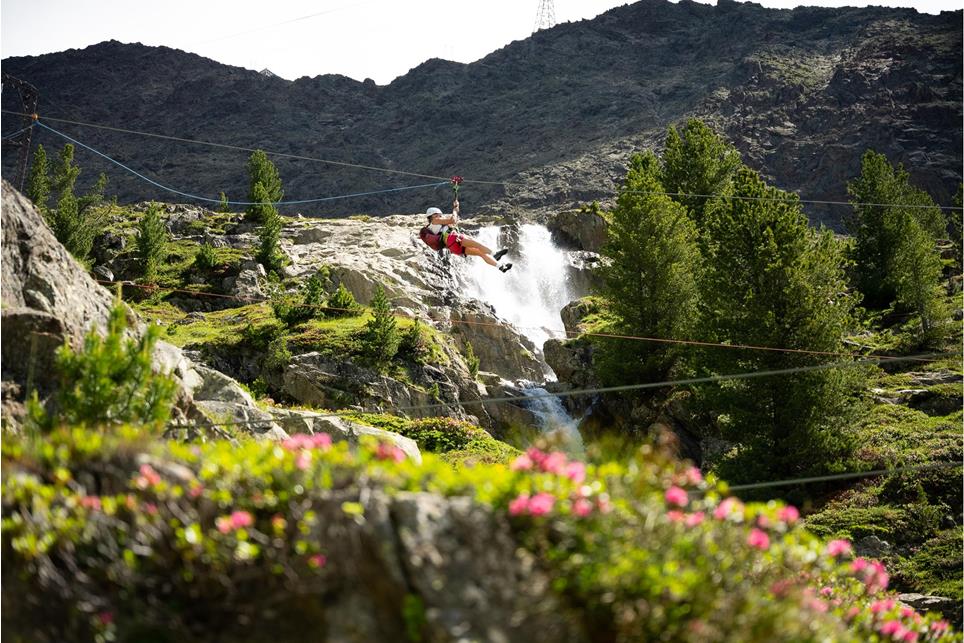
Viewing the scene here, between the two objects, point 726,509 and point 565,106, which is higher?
point 565,106

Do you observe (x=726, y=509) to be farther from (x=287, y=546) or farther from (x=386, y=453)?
(x=287, y=546)

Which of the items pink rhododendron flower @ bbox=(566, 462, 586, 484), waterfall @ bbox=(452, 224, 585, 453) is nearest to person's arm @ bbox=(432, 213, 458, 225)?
pink rhododendron flower @ bbox=(566, 462, 586, 484)

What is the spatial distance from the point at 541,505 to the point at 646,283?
22.8m

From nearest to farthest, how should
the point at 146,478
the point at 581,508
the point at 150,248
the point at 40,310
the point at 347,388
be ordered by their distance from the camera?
the point at 581,508 < the point at 146,478 < the point at 40,310 < the point at 347,388 < the point at 150,248

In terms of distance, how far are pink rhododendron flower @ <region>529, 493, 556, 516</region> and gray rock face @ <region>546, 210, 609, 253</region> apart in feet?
175

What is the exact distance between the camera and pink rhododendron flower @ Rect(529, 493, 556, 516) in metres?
4.72

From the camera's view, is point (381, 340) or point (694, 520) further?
point (381, 340)

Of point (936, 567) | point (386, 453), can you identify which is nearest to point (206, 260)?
point (936, 567)

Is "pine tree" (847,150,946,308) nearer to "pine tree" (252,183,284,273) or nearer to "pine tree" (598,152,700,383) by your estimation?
"pine tree" (598,152,700,383)

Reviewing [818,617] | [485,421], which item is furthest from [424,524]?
[485,421]

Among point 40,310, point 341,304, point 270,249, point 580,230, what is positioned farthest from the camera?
point 580,230

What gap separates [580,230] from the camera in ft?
190

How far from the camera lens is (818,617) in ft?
17.6

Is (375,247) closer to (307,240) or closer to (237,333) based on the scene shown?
(307,240)
